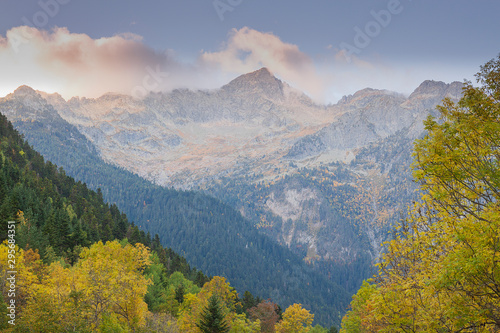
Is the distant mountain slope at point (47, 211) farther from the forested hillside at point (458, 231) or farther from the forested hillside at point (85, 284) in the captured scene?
the forested hillside at point (458, 231)

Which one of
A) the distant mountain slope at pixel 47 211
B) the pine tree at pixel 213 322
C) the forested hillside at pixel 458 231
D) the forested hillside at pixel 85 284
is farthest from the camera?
the distant mountain slope at pixel 47 211

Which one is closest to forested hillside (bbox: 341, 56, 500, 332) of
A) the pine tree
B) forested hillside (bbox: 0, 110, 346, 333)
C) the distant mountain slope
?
the pine tree

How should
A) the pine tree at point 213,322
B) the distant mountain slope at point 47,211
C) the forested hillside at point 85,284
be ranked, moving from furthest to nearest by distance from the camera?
1. the distant mountain slope at point 47,211
2. the pine tree at point 213,322
3. the forested hillside at point 85,284

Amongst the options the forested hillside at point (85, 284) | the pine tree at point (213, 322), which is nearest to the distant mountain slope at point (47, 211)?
the forested hillside at point (85, 284)

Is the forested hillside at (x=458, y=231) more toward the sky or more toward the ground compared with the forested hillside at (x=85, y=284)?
more toward the sky

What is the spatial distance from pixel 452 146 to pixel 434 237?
160 inches

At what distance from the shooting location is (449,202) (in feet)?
49.4

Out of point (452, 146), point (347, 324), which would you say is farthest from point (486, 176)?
point (347, 324)

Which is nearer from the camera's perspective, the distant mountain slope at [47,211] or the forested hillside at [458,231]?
the forested hillside at [458,231]

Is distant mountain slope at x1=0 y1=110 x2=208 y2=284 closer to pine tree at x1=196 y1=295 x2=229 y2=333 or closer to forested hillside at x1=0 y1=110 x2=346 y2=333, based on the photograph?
forested hillside at x1=0 y1=110 x2=346 y2=333

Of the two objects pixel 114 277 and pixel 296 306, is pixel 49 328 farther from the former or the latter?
pixel 296 306

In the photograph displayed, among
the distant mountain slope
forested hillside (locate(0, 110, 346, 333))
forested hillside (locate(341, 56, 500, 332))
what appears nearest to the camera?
forested hillside (locate(341, 56, 500, 332))

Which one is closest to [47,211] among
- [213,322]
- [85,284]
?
[85,284]

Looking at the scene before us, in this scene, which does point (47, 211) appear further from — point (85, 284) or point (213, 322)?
point (213, 322)
